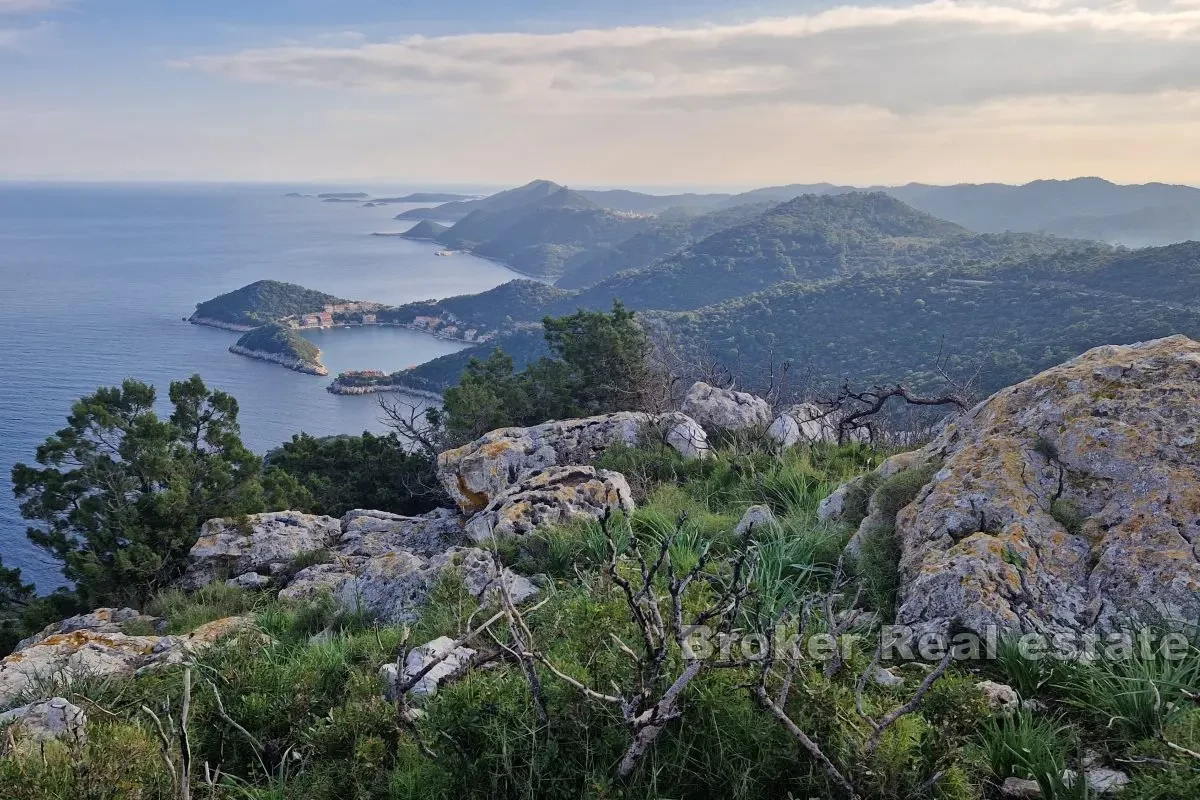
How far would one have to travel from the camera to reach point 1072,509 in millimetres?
3740

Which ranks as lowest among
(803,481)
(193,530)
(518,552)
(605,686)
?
(193,530)

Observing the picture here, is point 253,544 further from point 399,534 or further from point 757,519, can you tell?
point 757,519

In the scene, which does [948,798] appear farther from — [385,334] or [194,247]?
[194,247]

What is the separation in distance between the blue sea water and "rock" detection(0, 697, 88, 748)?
30.9 metres

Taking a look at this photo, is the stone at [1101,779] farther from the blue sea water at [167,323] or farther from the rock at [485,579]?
the blue sea water at [167,323]

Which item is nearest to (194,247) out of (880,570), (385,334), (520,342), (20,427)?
(385,334)

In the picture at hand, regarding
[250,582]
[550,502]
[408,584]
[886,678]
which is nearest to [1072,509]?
[886,678]

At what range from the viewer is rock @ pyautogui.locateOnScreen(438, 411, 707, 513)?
31.0 feet

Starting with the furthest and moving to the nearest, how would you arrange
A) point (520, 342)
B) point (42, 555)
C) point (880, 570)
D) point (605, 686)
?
point (520, 342), point (42, 555), point (880, 570), point (605, 686)

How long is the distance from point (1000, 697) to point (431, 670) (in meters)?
2.49

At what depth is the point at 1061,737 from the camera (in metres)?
2.66

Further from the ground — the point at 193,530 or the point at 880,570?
the point at 880,570

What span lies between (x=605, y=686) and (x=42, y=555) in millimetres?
35691

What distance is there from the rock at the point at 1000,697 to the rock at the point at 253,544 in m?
8.17
